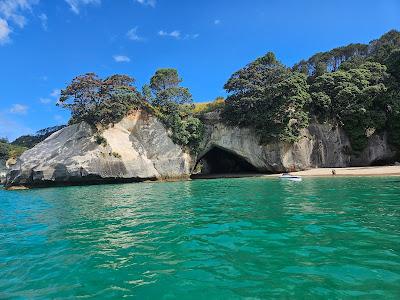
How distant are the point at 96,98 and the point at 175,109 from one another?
32.7 ft

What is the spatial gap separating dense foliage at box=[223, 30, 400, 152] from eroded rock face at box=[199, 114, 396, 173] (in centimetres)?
118

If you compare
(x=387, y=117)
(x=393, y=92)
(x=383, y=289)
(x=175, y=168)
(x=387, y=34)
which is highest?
(x=387, y=34)

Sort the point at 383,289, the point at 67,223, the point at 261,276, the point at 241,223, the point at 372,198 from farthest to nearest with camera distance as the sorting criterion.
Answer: the point at 372,198 → the point at 67,223 → the point at 241,223 → the point at 261,276 → the point at 383,289

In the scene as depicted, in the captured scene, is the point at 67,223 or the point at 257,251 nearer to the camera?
the point at 257,251

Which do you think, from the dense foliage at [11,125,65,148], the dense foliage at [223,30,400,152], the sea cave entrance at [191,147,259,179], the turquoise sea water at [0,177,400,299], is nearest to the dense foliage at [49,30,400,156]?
the dense foliage at [223,30,400,152]

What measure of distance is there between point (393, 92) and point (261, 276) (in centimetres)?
4348

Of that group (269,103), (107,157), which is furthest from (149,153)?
(269,103)

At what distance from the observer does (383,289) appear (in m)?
5.56

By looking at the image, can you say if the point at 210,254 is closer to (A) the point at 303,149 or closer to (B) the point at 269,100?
(B) the point at 269,100

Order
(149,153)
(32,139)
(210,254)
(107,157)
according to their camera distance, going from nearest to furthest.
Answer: (210,254)
(107,157)
(149,153)
(32,139)

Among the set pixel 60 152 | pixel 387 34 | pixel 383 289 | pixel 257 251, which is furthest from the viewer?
pixel 387 34

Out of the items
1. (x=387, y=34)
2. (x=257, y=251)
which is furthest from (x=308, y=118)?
(x=387, y=34)

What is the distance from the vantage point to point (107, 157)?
39.6 m

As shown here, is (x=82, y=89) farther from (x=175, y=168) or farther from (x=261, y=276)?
(x=261, y=276)
